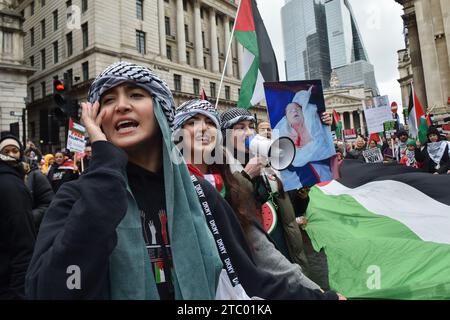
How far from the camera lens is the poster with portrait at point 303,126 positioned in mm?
3539

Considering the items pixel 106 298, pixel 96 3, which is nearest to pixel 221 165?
pixel 106 298

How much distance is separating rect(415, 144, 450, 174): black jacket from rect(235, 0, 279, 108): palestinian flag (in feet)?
20.5

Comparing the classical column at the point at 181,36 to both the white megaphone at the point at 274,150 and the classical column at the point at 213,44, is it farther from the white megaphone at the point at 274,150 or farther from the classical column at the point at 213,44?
the white megaphone at the point at 274,150

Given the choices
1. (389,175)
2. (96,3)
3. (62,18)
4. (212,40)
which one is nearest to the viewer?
(389,175)

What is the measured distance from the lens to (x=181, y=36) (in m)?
43.8

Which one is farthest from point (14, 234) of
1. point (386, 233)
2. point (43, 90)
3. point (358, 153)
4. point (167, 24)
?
point (167, 24)

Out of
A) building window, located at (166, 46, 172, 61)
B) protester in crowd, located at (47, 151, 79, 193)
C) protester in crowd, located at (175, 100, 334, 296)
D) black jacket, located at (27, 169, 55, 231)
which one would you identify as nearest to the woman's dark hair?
protester in crowd, located at (175, 100, 334, 296)

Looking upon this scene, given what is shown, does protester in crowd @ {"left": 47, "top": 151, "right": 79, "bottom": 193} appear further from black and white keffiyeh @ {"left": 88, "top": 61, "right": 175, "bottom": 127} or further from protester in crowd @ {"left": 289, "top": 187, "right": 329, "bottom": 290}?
black and white keffiyeh @ {"left": 88, "top": 61, "right": 175, "bottom": 127}

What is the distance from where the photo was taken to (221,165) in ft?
8.66

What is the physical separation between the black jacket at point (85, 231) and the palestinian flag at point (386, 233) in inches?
94.2

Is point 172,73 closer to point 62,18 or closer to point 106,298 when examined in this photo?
point 62,18

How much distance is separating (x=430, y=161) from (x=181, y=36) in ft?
127

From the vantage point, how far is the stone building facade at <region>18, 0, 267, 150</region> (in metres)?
35.5

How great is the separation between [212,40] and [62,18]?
19.0 metres
